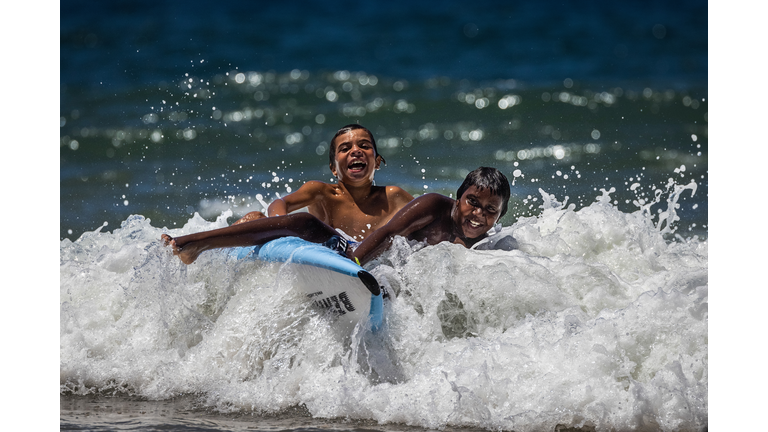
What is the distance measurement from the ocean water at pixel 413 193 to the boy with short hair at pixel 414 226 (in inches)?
5.0

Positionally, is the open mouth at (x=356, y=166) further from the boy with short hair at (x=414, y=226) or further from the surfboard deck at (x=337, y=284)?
the surfboard deck at (x=337, y=284)

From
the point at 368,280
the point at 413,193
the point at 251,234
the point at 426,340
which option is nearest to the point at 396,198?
the point at 251,234

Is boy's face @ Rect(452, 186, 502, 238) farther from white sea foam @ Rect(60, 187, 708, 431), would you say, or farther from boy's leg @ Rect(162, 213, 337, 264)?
boy's leg @ Rect(162, 213, 337, 264)

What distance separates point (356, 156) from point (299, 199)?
0.35 meters

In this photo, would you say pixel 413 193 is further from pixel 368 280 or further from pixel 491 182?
pixel 368 280

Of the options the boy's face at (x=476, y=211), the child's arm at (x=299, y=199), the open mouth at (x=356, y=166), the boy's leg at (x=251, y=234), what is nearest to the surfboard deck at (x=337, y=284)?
the boy's leg at (x=251, y=234)

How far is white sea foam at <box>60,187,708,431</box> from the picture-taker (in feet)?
7.20

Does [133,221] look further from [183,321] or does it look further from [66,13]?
[66,13]

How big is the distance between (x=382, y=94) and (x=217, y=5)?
3.63 m

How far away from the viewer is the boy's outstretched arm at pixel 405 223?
2965 millimetres

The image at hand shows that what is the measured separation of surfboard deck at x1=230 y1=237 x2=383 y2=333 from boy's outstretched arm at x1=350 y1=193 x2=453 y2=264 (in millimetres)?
293

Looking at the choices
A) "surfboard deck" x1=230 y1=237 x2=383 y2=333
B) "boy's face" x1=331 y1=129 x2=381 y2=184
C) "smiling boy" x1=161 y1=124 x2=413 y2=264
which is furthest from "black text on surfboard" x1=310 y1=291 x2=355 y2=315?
"boy's face" x1=331 y1=129 x2=381 y2=184
